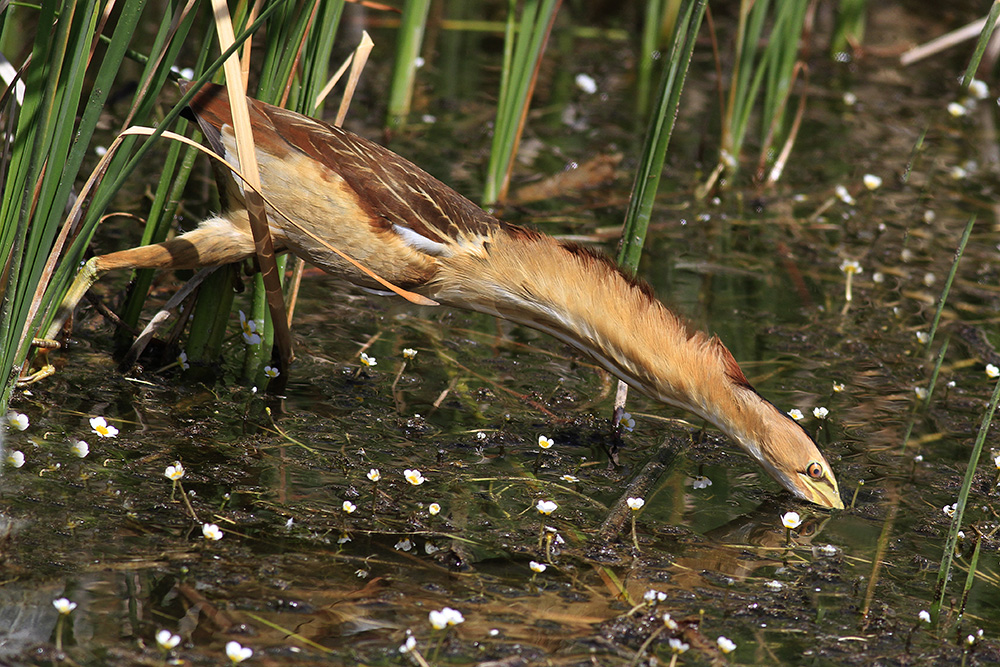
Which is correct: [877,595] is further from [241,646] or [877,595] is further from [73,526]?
[73,526]

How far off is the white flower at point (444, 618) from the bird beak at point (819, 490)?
1.35 metres

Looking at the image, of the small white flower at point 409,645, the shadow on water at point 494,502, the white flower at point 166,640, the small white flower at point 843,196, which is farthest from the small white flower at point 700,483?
the small white flower at point 843,196

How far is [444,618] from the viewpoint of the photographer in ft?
8.59

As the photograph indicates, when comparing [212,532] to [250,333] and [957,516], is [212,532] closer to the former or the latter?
[250,333]

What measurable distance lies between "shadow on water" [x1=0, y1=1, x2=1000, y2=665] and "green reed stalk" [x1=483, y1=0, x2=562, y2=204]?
2.81ft

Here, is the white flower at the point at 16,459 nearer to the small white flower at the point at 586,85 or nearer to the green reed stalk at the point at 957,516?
the green reed stalk at the point at 957,516

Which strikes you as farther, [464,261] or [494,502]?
[464,261]

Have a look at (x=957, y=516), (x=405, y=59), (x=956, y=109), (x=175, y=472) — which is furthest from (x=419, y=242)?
(x=956, y=109)

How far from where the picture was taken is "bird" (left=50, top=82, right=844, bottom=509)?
3.45 meters

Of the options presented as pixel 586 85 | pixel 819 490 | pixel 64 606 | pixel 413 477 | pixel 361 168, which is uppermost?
pixel 586 85

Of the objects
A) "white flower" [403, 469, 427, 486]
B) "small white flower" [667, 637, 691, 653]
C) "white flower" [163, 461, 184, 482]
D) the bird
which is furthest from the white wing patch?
"small white flower" [667, 637, 691, 653]

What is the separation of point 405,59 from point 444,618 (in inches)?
176

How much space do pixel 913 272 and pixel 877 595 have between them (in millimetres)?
2892

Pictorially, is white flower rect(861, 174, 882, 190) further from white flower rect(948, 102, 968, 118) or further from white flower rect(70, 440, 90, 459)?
white flower rect(70, 440, 90, 459)
